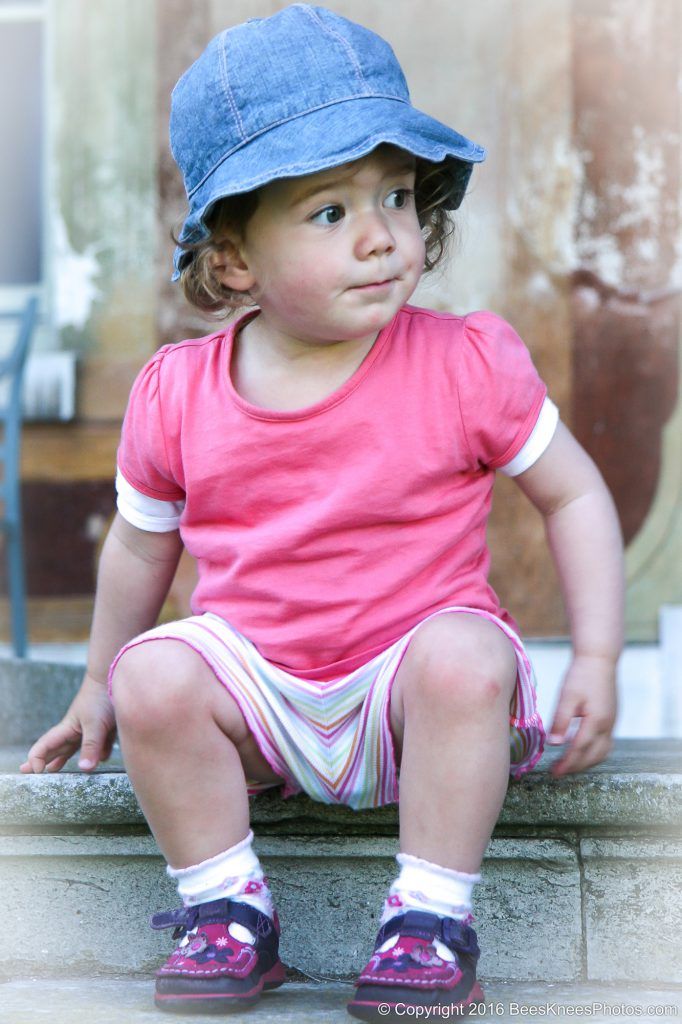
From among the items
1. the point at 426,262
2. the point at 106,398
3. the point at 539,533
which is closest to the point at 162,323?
the point at 106,398

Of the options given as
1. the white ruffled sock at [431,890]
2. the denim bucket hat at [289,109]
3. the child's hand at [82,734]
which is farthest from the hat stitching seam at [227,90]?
the white ruffled sock at [431,890]

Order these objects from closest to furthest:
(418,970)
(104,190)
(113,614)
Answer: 1. (418,970)
2. (113,614)
3. (104,190)

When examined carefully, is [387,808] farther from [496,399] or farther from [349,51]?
[349,51]

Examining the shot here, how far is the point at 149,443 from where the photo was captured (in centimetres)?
182

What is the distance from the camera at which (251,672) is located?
1.71 meters

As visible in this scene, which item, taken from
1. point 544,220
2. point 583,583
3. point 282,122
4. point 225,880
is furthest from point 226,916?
point 544,220

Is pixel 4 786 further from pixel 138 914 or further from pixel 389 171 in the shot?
pixel 389 171

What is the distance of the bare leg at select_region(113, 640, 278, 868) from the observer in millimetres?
1608

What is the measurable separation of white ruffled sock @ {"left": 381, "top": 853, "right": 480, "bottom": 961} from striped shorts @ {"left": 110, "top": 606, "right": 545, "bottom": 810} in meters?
0.17

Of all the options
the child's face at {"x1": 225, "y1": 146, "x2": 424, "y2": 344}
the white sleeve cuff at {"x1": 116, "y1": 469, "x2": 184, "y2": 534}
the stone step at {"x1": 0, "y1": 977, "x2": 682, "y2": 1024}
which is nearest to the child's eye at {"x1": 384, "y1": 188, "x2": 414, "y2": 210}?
the child's face at {"x1": 225, "y1": 146, "x2": 424, "y2": 344}

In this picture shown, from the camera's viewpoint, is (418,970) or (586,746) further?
(586,746)

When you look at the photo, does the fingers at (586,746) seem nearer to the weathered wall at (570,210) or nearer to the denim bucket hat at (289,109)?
the denim bucket hat at (289,109)

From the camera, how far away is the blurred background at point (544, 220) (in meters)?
3.59

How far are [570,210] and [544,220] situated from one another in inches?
2.7
